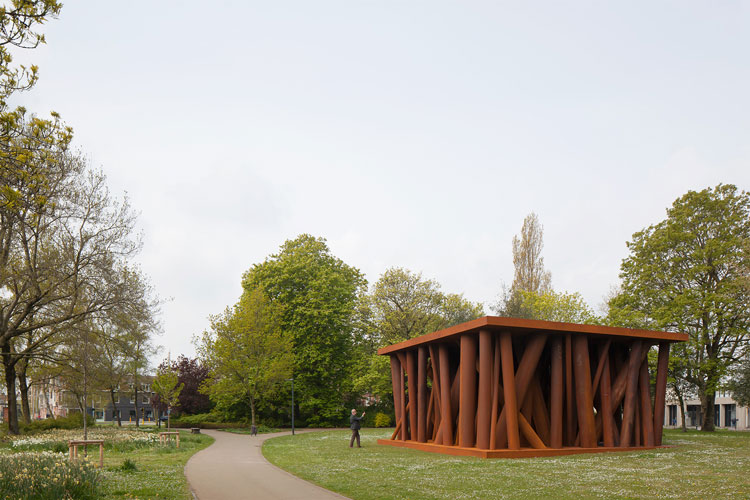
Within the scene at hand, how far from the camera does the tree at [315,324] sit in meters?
53.4

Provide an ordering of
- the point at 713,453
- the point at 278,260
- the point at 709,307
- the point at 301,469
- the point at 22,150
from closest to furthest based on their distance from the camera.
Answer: the point at 22,150
the point at 301,469
the point at 713,453
the point at 709,307
the point at 278,260

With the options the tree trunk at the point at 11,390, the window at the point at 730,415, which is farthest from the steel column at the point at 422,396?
the window at the point at 730,415

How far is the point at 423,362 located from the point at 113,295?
15442 mm

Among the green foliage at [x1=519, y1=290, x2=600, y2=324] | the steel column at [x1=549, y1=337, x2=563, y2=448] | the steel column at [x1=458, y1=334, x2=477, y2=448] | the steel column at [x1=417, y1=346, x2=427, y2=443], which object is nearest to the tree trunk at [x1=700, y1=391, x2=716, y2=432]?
the green foliage at [x1=519, y1=290, x2=600, y2=324]

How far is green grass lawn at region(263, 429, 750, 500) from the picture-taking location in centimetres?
1187

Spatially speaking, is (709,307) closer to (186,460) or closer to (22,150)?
(186,460)

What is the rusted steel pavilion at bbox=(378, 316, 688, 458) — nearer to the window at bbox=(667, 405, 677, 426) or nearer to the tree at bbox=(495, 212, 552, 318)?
the tree at bbox=(495, 212, 552, 318)

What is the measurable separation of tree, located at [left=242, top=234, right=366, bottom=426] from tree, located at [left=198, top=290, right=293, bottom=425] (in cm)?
273

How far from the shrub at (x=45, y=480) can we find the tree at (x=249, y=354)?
35.2 m

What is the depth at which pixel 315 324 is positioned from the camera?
5403 centimetres

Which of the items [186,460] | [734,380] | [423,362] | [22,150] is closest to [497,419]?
[423,362]

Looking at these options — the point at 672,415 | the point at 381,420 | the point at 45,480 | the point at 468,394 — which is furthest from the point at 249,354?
the point at 672,415

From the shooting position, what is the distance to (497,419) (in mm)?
21109

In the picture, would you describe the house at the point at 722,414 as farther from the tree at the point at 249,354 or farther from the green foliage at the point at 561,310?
the tree at the point at 249,354
